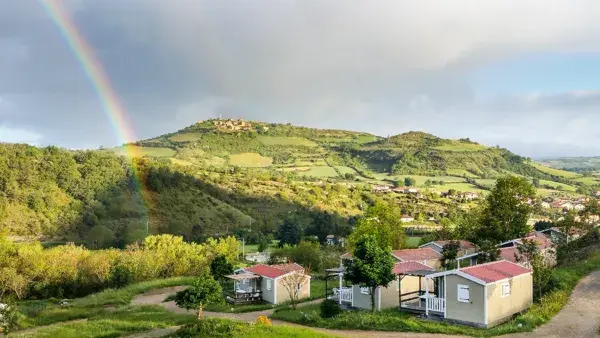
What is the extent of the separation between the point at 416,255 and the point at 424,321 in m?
9.70

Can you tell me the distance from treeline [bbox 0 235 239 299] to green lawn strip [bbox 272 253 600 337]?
81.6 ft

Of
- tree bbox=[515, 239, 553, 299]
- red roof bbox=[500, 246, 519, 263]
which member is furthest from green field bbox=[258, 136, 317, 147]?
tree bbox=[515, 239, 553, 299]

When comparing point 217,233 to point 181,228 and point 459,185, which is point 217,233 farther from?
point 459,185

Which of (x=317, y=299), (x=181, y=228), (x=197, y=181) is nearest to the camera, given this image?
(x=317, y=299)

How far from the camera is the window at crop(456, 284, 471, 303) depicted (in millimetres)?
20598

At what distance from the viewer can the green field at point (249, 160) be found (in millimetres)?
146125

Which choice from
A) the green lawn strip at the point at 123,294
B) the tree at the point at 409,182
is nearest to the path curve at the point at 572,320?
the green lawn strip at the point at 123,294

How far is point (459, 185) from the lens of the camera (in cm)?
12138

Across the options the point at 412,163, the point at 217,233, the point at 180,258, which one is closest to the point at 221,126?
the point at 412,163

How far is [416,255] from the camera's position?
1196 inches

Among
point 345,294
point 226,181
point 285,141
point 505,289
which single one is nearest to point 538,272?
point 505,289

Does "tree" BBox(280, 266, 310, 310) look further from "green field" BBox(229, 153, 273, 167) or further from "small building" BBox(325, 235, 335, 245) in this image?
"green field" BBox(229, 153, 273, 167)

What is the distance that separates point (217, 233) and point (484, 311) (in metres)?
63.5

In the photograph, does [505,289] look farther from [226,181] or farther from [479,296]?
[226,181]
